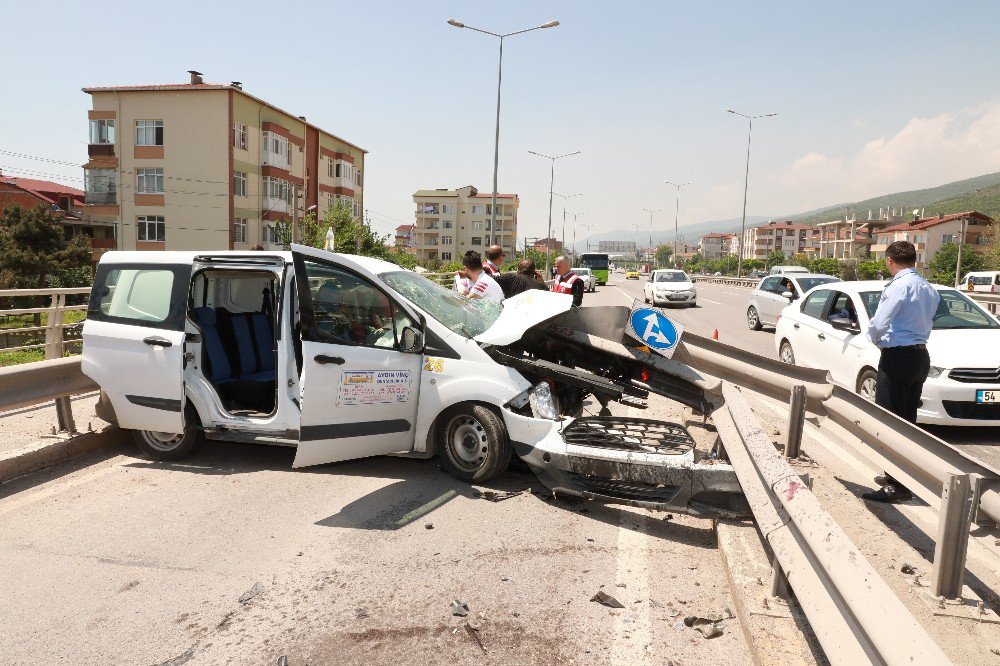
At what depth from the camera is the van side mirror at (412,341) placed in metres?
5.61

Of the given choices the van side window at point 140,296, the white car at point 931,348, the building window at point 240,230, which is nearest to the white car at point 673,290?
the white car at point 931,348

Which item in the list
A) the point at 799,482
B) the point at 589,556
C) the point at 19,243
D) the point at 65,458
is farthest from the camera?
the point at 19,243

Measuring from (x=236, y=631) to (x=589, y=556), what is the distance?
1.98 meters

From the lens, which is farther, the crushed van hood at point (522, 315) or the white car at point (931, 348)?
the white car at point (931, 348)

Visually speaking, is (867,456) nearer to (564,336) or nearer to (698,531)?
(698,531)

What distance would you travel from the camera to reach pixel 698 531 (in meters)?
4.75

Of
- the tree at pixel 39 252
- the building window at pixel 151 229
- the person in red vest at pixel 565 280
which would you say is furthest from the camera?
the building window at pixel 151 229

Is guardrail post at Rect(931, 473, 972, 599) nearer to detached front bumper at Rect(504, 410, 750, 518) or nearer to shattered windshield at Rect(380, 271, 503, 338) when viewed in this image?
detached front bumper at Rect(504, 410, 750, 518)

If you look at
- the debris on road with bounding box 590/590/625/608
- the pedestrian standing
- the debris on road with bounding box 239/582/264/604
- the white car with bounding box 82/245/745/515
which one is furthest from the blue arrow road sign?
the debris on road with bounding box 239/582/264/604

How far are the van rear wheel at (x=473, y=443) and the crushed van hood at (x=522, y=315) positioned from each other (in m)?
0.55

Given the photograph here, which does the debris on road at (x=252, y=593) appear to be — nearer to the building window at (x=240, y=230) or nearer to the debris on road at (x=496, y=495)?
the debris on road at (x=496, y=495)

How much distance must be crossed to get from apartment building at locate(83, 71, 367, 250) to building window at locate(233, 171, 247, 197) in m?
0.07

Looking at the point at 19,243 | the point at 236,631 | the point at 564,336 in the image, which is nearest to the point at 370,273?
the point at 564,336

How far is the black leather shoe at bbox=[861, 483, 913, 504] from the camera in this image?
204 inches
